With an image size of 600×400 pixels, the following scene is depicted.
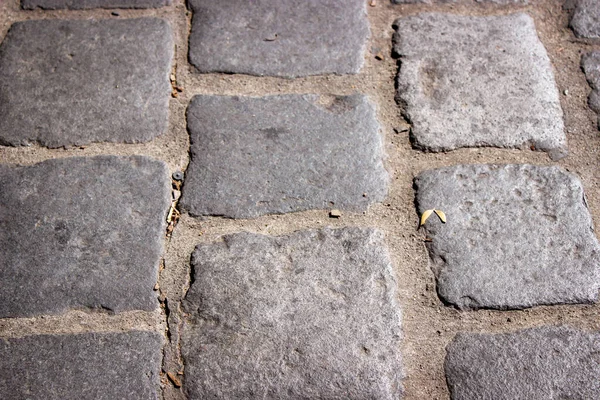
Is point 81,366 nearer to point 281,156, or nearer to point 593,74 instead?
point 281,156

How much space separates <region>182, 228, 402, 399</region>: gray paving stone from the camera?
5.05 ft

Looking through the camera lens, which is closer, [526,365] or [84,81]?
[526,365]

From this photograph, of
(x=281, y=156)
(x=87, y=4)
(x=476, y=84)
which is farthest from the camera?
(x=87, y=4)

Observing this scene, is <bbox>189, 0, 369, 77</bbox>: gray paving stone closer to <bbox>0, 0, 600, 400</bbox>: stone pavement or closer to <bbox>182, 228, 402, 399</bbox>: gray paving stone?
<bbox>0, 0, 600, 400</bbox>: stone pavement

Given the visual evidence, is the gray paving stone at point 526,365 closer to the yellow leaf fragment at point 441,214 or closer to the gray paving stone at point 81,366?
the yellow leaf fragment at point 441,214

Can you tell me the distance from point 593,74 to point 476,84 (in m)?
0.39

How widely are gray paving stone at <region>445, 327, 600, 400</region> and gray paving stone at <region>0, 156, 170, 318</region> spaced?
761 mm

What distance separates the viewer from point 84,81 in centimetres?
212

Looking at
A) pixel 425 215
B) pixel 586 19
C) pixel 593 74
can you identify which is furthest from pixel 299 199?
pixel 586 19

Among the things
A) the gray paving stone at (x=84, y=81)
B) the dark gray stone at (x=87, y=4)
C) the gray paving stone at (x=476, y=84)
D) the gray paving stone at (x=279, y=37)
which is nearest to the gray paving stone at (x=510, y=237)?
the gray paving stone at (x=476, y=84)

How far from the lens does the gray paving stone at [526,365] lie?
1.53 m

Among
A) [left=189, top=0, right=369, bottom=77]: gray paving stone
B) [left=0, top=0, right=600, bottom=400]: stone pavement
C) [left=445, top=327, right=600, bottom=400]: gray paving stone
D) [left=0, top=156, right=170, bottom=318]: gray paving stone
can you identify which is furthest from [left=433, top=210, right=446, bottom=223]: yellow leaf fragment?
[left=0, top=156, right=170, bottom=318]: gray paving stone

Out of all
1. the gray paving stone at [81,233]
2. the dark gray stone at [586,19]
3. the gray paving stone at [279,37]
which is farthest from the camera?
the dark gray stone at [586,19]

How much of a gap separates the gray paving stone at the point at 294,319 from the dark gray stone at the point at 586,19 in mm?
1108
